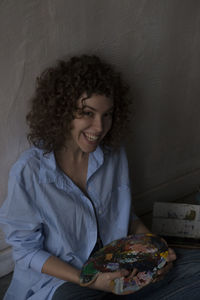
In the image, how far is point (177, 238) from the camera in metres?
1.71

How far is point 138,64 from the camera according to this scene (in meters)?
1.49

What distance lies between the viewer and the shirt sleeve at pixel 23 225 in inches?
42.7

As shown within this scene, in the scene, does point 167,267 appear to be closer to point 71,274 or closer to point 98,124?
point 71,274

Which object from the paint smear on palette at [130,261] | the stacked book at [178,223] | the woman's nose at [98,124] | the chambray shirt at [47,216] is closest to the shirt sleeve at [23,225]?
the chambray shirt at [47,216]

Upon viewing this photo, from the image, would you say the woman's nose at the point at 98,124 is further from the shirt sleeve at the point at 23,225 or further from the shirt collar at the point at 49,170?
the shirt sleeve at the point at 23,225

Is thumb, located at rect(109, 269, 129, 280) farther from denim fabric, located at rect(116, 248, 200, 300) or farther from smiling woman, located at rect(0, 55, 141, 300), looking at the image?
denim fabric, located at rect(116, 248, 200, 300)

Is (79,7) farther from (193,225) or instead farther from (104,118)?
(193,225)

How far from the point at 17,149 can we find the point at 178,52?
943 millimetres

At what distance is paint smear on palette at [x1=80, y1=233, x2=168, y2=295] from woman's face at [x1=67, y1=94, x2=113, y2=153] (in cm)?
37

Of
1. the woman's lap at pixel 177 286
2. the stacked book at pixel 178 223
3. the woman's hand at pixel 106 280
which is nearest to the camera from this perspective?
the woman's hand at pixel 106 280

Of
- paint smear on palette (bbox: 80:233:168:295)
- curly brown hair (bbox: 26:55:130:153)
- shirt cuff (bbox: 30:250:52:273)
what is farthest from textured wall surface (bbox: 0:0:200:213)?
paint smear on palette (bbox: 80:233:168:295)

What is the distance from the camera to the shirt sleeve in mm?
1084

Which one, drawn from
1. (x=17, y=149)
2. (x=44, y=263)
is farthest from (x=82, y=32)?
(x=44, y=263)

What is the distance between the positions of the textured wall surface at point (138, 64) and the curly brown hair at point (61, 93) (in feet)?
0.22
